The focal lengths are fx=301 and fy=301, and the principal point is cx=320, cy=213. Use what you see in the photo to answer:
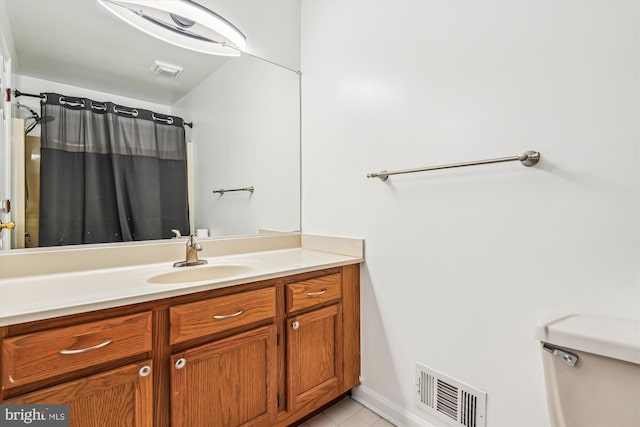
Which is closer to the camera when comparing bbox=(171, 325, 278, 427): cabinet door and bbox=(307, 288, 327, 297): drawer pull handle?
bbox=(171, 325, 278, 427): cabinet door

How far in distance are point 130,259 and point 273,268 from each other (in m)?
0.69

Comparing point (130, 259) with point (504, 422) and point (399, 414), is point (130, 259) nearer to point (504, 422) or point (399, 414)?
point (399, 414)

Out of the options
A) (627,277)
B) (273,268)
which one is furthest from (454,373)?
(273,268)

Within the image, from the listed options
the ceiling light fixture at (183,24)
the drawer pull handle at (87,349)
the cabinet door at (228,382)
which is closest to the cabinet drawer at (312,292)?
the cabinet door at (228,382)

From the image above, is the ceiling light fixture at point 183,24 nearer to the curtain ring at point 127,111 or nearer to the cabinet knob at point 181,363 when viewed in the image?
the curtain ring at point 127,111

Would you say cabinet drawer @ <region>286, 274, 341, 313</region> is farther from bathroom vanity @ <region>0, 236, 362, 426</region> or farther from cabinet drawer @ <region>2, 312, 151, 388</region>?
cabinet drawer @ <region>2, 312, 151, 388</region>

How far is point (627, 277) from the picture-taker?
88 cm

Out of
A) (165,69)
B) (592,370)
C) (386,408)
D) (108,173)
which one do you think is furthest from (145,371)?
(165,69)

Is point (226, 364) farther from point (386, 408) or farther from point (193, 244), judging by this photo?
point (386, 408)

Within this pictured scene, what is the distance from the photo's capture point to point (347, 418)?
1.52 m

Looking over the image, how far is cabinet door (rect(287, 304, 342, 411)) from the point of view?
4.43 ft

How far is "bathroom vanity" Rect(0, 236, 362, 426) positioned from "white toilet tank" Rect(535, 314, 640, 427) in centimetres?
90

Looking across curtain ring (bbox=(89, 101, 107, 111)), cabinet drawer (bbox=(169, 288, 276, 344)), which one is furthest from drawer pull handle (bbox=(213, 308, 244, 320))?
curtain ring (bbox=(89, 101, 107, 111))

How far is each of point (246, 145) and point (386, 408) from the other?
165 centimetres
